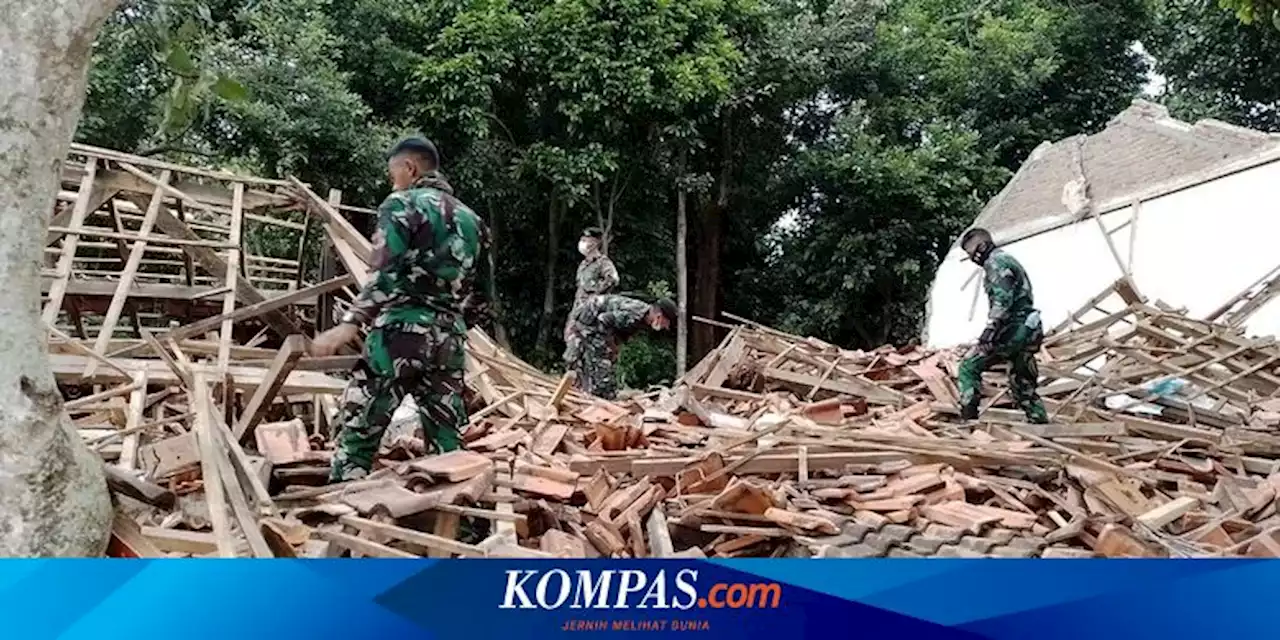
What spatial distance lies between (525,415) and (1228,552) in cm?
375

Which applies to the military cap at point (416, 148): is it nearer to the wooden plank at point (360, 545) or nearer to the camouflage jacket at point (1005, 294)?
the wooden plank at point (360, 545)

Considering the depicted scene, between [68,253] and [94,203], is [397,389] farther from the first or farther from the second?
[94,203]

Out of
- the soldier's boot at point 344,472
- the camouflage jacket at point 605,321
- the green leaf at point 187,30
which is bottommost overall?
the soldier's boot at point 344,472

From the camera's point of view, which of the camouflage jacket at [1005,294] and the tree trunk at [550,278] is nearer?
the camouflage jacket at [1005,294]

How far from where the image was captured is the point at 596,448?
215 inches

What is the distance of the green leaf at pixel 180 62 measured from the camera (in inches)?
124

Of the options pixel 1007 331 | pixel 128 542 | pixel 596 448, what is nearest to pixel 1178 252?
pixel 1007 331

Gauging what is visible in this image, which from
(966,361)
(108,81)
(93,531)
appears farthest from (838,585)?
(108,81)

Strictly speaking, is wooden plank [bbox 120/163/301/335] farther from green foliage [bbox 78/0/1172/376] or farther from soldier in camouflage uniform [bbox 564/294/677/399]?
soldier in camouflage uniform [bbox 564/294/677/399]

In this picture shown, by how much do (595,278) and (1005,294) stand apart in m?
3.39

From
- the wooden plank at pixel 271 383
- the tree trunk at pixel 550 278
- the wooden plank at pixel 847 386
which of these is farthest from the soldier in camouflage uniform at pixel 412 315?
the tree trunk at pixel 550 278

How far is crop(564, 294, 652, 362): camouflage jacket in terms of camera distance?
27.4 feet

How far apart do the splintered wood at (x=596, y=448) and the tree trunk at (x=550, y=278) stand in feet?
17.9

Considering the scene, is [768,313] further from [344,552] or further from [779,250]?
[344,552]
